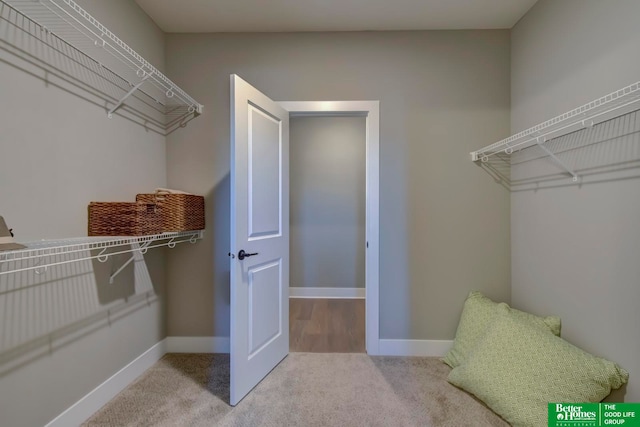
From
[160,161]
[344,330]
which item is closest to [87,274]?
[160,161]

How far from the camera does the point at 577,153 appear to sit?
1.57m

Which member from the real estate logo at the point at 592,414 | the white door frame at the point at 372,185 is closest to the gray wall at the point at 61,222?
the white door frame at the point at 372,185

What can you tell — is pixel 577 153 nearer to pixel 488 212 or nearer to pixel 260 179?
pixel 488 212

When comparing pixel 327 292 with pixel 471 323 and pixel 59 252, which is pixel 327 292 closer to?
pixel 471 323

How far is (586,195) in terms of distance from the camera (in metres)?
1.50

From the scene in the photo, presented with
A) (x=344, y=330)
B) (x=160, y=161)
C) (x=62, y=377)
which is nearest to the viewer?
(x=62, y=377)

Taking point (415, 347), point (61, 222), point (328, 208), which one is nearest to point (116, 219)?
point (61, 222)

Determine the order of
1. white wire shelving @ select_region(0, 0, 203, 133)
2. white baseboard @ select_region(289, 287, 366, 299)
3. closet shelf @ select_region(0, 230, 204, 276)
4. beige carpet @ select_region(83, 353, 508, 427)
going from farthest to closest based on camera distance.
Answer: white baseboard @ select_region(289, 287, 366, 299) < beige carpet @ select_region(83, 353, 508, 427) < white wire shelving @ select_region(0, 0, 203, 133) < closet shelf @ select_region(0, 230, 204, 276)

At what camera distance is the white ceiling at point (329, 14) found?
1874 mm

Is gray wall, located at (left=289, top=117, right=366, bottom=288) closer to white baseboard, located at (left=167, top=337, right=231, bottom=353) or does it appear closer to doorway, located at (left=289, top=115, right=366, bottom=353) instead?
doorway, located at (left=289, top=115, right=366, bottom=353)

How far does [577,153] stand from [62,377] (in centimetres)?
293

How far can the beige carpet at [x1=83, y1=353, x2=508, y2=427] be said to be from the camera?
1509mm

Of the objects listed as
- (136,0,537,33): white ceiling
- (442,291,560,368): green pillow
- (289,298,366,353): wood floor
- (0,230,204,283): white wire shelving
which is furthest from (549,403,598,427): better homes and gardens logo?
(136,0,537,33): white ceiling

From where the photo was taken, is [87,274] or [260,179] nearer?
[87,274]
